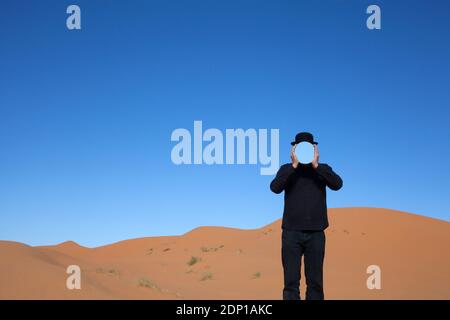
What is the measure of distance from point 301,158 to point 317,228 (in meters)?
0.80

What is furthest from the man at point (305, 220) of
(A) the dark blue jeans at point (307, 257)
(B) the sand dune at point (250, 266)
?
(B) the sand dune at point (250, 266)

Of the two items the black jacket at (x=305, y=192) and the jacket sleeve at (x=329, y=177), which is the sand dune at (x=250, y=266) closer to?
the black jacket at (x=305, y=192)

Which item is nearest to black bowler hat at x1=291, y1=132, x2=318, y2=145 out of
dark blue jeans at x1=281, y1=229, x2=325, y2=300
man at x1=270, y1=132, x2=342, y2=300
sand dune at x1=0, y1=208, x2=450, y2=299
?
man at x1=270, y1=132, x2=342, y2=300

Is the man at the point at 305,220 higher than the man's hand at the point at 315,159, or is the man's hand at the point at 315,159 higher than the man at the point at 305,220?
the man's hand at the point at 315,159

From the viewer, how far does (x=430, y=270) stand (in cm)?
2103

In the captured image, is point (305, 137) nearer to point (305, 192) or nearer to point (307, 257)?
point (305, 192)

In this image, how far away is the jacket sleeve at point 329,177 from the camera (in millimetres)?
5766

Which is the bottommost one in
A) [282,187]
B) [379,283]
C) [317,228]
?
[379,283]

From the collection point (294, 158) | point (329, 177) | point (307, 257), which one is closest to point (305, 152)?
point (294, 158)

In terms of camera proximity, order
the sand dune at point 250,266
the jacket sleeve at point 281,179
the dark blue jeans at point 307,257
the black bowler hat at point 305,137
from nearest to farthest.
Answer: the dark blue jeans at point 307,257, the jacket sleeve at point 281,179, the black bowler hat at point 305,137, the sand dune at point 250,266

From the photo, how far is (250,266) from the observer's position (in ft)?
64.4

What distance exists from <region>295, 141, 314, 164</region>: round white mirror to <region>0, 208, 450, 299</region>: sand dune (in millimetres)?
4619
